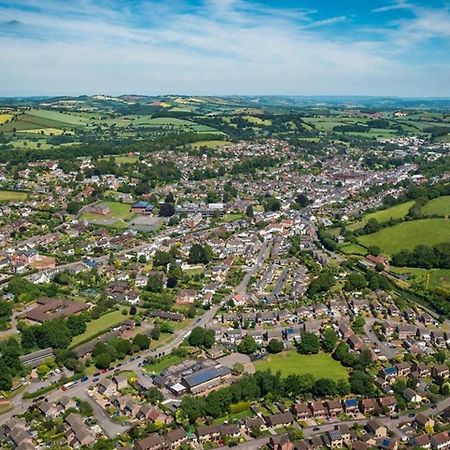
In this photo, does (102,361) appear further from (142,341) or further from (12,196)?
(12,196)

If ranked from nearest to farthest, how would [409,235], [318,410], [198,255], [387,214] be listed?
1. [318,410]
2. [198,255]
3. [409,235]
4. [387,214]

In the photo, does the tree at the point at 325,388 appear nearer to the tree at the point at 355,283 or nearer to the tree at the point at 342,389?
the tree at the point at 342,389

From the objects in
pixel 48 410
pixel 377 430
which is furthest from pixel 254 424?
pixel 48 410

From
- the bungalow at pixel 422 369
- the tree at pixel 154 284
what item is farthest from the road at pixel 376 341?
the tree at pixel 154 284

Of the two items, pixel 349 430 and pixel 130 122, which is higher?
pixel 130 122

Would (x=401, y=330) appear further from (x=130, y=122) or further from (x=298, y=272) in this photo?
(x=130, y=122)

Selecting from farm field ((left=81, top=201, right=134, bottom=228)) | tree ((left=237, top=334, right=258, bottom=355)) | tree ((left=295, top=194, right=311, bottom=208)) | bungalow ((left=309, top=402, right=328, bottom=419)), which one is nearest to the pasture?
tree ((left=295, top=194, right=311, bottom=208))

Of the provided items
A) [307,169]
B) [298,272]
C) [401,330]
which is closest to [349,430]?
[401,330]
